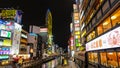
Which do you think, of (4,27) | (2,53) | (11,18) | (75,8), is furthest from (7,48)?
(75,8)

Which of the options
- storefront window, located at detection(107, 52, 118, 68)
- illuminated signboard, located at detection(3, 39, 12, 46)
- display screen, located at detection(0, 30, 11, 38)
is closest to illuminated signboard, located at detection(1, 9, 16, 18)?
display screen, located at detection(0, 30, 11, 38)

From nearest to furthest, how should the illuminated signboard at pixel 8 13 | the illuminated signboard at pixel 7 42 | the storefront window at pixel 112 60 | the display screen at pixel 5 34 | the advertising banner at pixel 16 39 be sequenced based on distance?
1. the storefront window at pixel 112 60
2. the display screen at pixel 5 34
3. the illuminated signboard at pixel 7 42
4. the advertising banner at pixel 16 39
5. the illuminated signboard at pixel 8 13

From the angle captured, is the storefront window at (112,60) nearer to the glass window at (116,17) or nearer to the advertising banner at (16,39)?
the glass window at (116,17)

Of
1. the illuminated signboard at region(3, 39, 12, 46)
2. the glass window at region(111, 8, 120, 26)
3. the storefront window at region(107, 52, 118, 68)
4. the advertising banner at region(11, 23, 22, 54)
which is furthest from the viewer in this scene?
the advertising banner at region(11, 23, 22, 54)

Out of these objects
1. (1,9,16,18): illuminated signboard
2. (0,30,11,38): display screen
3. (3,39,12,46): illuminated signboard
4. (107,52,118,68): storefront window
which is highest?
(1,9,16,18): illuminated signboard

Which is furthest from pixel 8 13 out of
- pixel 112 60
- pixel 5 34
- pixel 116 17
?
pixel 116 17

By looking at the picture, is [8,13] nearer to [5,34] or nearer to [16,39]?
[5,34]

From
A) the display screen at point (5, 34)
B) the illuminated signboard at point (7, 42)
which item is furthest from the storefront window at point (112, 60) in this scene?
the illuminated signboard at point (7, 42)

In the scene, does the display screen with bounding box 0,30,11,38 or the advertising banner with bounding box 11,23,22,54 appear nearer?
the display screen with bounding box 0,30,11,38

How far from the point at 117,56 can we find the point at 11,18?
68.5m

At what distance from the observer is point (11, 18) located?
71.2 metres

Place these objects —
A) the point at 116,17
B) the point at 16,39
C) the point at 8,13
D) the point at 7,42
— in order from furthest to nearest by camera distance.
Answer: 1. the point at 16,39
2. the point at 8,13
3. the point at 7,42
4. the point at 116,17

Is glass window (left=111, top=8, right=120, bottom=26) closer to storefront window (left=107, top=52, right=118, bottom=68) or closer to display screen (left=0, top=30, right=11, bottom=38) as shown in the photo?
storefront window (left=107, top=52, right=118, bottom=68)

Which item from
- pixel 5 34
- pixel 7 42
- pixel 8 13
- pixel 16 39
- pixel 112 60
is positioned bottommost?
Answer: pixel 112 60
